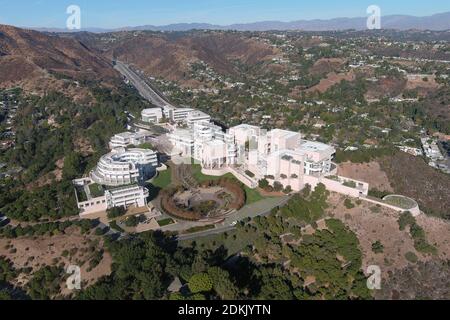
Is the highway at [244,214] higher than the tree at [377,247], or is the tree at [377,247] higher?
the highway at [244,214]

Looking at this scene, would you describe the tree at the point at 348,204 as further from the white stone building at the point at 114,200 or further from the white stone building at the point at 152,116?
the white stone building at the point at 152,116

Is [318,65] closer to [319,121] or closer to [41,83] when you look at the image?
[319,121]

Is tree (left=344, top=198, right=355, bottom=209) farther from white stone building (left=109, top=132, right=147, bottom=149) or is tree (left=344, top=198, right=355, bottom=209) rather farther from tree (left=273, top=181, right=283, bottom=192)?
white stone building (left=109, top=132, right=147, bottom=149)

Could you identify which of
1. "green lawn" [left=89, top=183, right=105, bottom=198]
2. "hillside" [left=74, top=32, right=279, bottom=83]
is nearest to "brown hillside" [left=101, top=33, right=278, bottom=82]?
"hillside" [left=74, top=32, right=279, bottom=83]

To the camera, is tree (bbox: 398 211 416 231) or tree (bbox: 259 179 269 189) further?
tree (bbox: 259 179 269 189)

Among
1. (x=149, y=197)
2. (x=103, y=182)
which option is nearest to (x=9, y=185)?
(x=103, y=182)

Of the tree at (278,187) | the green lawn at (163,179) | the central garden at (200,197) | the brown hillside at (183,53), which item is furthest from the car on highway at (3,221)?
the brown hillside at (183,53)
